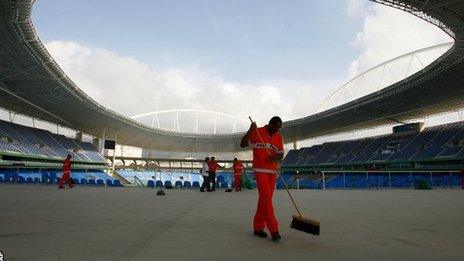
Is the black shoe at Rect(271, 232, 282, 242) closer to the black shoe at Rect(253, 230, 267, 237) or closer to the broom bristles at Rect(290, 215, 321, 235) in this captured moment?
the black shoe at Rect(253, 230, 267, 237)

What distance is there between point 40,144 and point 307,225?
52932 millimetres

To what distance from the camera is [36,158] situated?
147ft

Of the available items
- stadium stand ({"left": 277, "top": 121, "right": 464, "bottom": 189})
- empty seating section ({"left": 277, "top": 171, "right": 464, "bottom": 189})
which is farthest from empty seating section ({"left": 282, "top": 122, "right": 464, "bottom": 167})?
empty seating section ({"left": 277, "top": 171, "right": 464, "bottom": 189})

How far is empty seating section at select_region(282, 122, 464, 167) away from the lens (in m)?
41.2

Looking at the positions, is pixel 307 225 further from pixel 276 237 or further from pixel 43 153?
pixel 43 153

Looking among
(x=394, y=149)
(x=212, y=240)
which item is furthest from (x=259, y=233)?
(x=394, y=149)

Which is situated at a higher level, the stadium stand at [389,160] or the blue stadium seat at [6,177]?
the stadium stand at [389,160]

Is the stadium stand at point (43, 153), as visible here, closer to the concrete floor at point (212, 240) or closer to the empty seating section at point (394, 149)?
the concrete floor at point (212, 240)

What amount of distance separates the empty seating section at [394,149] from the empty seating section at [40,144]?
3713 cm

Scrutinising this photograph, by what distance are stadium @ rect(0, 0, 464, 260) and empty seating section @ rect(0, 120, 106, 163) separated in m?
0.28

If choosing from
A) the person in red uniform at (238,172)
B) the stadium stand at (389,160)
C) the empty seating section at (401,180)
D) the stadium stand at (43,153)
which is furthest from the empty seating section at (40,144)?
the empty seating section at (401,180)

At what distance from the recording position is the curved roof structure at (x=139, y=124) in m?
22.4

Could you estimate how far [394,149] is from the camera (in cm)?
4838

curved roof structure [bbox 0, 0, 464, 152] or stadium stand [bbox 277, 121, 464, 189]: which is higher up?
curved roof structure [bbox 0, 0, 464, 152]
